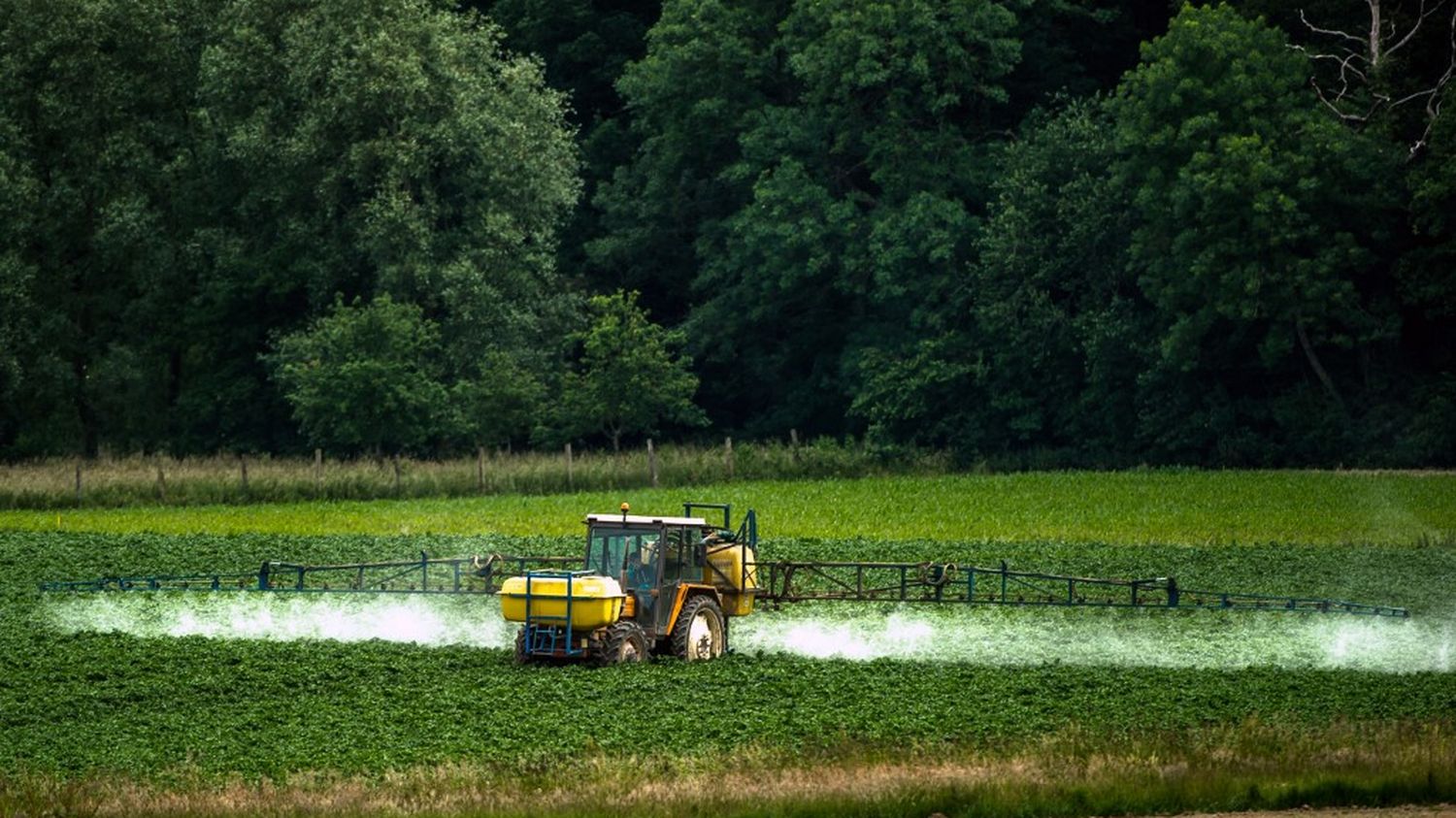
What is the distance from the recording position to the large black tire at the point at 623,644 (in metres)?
30.7

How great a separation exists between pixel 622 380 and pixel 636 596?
45.7m

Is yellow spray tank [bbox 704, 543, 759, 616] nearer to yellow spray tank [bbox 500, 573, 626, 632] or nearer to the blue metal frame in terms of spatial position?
the blue metal frame

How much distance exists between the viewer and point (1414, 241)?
6856 centimetres

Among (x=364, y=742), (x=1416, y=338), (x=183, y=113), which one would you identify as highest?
(x=183, y=113)

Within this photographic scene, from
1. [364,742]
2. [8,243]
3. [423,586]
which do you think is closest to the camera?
[364,742]

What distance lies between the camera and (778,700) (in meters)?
28.2

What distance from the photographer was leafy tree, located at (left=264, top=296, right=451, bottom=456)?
2854 inches

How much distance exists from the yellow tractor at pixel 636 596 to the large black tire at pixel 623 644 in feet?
0.04

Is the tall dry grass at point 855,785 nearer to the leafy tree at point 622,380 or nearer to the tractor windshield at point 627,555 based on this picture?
the tractor windshield at point 627,555

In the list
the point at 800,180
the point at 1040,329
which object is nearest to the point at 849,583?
the point at 1040,329

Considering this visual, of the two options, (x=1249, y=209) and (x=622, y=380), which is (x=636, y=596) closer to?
(x=1249, y=209)

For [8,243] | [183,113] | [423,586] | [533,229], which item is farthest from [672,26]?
[423,586]

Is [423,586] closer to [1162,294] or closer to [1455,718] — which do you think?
[1455,718]

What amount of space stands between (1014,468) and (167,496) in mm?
26472
